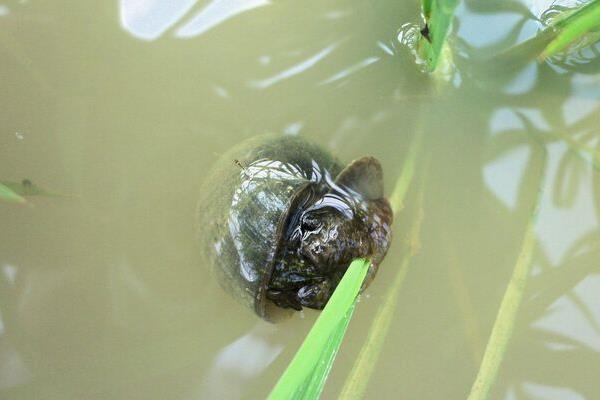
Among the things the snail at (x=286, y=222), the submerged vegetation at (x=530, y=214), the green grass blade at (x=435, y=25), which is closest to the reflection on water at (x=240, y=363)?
the snail at (x=286, y=222)

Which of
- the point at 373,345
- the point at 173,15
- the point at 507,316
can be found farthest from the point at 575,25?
the point at 173,15

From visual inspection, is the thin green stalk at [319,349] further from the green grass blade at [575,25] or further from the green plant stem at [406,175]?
the green grass blade at [575,25]

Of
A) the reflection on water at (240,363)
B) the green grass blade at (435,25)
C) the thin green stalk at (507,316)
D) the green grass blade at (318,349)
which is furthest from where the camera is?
the reflection on water at (240,363)

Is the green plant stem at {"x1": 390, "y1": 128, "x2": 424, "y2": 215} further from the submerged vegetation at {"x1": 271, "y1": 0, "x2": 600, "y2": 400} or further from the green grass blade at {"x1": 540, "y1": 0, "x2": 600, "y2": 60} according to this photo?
the green grass blade at {"x1": 540, "y1": 0, "x2": 600, "y2": 60}

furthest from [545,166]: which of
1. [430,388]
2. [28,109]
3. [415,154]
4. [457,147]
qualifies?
[28,109]

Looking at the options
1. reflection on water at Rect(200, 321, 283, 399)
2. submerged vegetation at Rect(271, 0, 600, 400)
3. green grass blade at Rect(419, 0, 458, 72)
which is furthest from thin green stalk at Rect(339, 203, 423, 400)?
green grass blade at Rect(419, 0, 458, 72)
